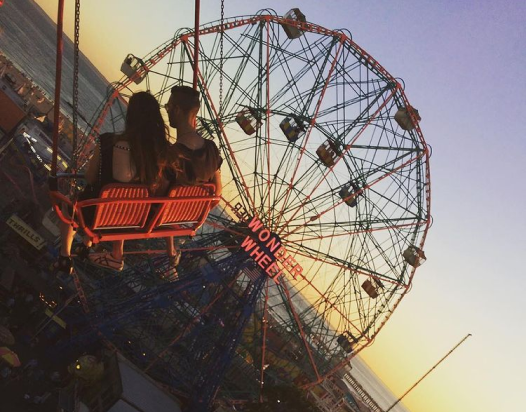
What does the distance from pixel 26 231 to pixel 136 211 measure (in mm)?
23030

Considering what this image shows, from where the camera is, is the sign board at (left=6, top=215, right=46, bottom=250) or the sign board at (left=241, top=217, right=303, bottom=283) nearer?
the sign board at (left=241, top=217, right=303, bottom=283)

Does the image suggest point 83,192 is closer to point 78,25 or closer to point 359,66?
point 78,25

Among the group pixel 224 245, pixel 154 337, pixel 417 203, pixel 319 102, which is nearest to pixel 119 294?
pixel 154 337

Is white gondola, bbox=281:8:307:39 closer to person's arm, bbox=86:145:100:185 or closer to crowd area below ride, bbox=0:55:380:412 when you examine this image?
crowd area below ride, bbox=0:55:380:412

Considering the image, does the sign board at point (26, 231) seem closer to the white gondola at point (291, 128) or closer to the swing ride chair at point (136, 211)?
the white gondola at point (291, 128)

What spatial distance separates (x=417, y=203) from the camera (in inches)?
971

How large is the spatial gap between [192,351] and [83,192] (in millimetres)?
20818

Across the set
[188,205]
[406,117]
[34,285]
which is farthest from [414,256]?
[188,205]

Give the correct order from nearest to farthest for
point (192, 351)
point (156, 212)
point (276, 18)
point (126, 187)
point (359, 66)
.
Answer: point (126, 187) → point (156, 212) → point (276, 18) → point (359, 66) → point (192, 351)

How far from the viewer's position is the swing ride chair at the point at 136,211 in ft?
14.3

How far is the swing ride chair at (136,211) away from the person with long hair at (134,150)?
92mm

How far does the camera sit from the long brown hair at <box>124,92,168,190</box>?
4.25 meters

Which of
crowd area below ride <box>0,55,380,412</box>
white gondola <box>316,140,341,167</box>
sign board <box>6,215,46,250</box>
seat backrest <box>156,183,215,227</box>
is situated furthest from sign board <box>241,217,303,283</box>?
seat backrest <box>156,183,215,227</box>

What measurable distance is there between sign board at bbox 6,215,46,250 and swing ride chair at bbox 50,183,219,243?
874 inches
